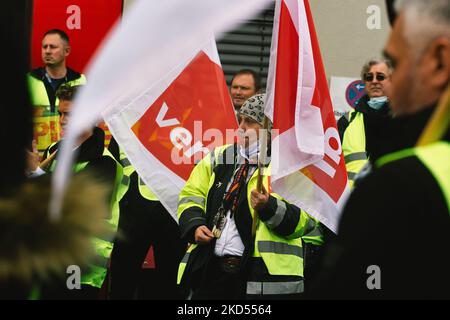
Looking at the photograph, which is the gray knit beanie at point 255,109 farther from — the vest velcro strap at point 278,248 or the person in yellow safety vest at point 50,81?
the person in yellow safety vest at point 50,81

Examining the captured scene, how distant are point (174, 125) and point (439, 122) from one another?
4615mm

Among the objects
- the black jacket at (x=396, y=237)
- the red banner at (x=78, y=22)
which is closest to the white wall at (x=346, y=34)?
the red banner at (x=78, y=22)

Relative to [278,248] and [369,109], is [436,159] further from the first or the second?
[369,109]

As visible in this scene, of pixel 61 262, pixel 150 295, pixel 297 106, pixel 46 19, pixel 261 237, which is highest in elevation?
pixel 46 19

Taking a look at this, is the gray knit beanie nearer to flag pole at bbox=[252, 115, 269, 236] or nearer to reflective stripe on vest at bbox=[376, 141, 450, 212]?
flag pole at bbox=[252, 115, 269, 236]

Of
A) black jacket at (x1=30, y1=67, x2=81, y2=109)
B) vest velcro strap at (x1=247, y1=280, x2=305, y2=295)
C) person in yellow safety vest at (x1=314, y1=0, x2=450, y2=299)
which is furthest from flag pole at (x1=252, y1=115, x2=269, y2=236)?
person in yellow safety vest at (x1=314, y1=0, x2=450, y2=299)

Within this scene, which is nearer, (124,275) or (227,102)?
(227,102)

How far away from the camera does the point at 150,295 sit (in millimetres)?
7805

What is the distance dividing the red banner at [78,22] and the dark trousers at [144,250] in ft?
7.63

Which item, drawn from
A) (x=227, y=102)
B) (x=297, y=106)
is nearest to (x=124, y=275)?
(x=227, y=102)

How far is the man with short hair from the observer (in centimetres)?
790

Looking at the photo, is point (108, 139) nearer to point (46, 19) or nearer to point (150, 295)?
point (150, 295)

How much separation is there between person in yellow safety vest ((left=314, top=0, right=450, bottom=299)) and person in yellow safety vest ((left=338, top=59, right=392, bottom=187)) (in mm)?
4163
